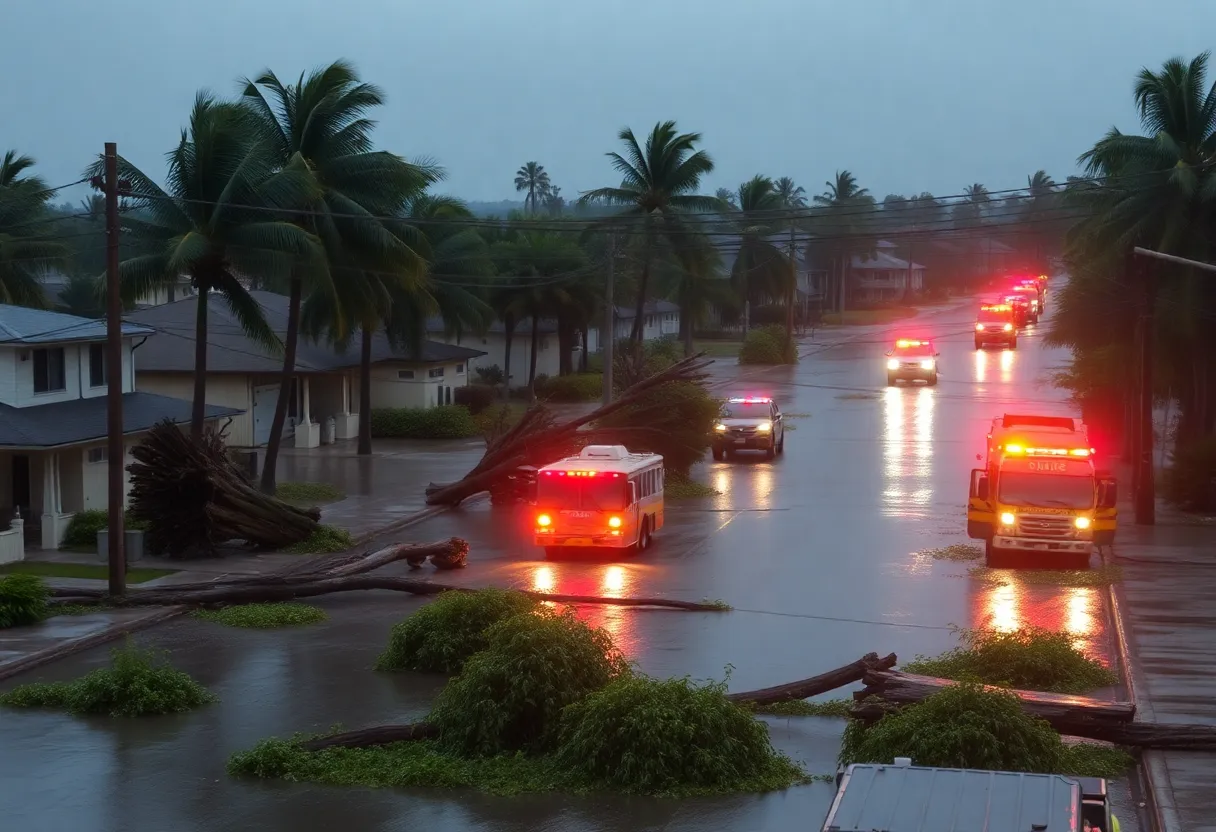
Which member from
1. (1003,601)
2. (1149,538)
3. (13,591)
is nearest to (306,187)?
(13,591)

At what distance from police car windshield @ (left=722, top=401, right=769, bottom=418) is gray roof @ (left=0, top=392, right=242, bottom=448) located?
17.7m

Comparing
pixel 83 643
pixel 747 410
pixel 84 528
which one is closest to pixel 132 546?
pixel 84 528

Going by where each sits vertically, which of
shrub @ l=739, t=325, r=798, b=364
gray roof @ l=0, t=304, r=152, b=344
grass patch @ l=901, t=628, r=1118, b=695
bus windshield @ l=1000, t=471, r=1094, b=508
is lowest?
grass patch @ l=901, t=628, r=1118, b=695

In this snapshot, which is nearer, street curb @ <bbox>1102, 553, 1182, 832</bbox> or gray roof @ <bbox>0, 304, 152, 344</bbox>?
street curb @ <bbox>1102, 553, 1182, 832</bbox>

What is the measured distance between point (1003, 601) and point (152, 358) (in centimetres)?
3141

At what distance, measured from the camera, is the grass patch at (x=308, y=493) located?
1451 inches

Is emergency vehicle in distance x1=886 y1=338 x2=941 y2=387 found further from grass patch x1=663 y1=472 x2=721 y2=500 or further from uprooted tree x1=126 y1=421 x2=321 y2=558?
uprooted tree x1=126 y1=421 x2=321 y2=558

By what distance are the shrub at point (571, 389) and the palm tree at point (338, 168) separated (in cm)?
2786

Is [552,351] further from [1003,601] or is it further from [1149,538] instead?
[1003,601]

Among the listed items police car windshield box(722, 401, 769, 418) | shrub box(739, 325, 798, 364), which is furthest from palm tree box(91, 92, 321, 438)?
shrub box(739, 325, 798, 364)

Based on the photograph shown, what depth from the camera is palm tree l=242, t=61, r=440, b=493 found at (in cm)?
3581

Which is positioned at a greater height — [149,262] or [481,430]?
[149,262]

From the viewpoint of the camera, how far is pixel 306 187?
33250mm

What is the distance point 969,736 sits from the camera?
12.5 meters
